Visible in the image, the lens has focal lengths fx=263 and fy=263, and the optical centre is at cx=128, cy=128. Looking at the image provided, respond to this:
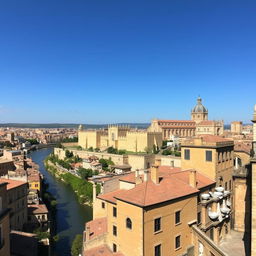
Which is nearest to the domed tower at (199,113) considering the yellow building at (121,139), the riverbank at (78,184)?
the yellow building at (121,139)

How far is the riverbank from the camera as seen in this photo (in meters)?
31.1

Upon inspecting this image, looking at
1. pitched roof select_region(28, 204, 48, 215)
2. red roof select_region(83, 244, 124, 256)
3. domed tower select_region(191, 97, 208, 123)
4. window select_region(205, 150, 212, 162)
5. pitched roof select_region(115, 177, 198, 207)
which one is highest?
domed tower select_region(191, 97, 208, 123)

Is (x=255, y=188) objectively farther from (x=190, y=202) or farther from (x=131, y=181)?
(x=131, y=181)

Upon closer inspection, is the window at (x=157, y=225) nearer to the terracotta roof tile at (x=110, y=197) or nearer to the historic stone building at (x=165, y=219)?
the historic stone building at (x=165, y=219)

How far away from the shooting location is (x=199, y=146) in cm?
1670

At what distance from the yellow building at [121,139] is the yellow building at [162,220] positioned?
38.4 m

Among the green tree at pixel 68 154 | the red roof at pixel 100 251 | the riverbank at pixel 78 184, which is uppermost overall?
the red roof at pixel 100 251

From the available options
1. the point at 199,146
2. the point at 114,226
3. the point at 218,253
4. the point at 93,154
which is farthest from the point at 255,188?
the point at 93,154

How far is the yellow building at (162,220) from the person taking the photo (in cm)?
1136

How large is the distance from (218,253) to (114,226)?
5903mm

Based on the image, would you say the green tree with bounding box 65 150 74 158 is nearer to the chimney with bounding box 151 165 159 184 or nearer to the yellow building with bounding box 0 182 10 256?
the chimney with bounding box 151 165 159 184

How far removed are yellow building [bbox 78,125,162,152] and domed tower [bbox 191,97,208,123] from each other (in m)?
23.4

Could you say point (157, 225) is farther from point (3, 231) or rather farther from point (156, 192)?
point (3, 231)

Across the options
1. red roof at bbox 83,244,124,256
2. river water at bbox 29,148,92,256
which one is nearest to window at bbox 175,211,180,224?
red roof at bbox 83,244,124,256
